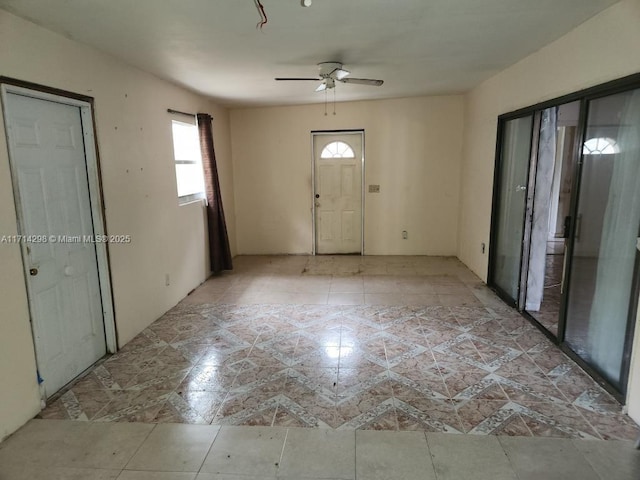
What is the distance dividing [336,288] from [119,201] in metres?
2.66

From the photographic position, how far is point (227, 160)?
20.8ft

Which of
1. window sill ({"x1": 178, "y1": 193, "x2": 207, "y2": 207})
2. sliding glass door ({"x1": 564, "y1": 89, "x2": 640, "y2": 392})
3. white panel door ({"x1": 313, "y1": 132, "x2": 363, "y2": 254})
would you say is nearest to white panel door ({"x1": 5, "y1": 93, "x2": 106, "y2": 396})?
window sill ({"x1": 178, "y1": 193, "x2": 207, "y2": 207})

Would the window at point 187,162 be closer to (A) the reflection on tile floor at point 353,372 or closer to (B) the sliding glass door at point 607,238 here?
(A) the reflection on tile floor at point 353,372

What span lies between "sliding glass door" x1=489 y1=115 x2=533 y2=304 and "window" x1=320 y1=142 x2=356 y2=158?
101 inches

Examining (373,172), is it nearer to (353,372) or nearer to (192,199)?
(192,199)

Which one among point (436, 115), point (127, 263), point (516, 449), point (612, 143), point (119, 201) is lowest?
point (516, 449)

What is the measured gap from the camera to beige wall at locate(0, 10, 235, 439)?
2283mm

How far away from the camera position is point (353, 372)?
2.88 m

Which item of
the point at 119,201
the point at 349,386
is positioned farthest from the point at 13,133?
the point at 349,386

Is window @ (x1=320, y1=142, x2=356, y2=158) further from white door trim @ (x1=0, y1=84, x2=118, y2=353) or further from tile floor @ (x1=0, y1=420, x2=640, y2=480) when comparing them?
tile floor @ (x1=0, y1=420, x2=640, y2=480)

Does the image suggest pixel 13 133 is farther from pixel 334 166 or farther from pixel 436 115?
pixel 436 115

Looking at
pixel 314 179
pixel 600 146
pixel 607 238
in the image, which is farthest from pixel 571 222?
pixel 314 179

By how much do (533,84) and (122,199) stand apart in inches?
154

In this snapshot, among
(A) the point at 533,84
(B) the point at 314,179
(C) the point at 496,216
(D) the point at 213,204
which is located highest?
(A) the point at 533,84
